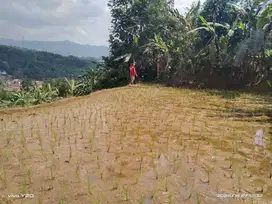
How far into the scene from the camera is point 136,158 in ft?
12.4

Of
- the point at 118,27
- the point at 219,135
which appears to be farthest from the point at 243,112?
the point at 118,27

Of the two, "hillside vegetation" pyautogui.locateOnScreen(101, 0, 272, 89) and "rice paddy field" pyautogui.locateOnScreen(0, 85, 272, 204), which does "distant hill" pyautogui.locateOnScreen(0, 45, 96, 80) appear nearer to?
"hillside vegetation" pyautogui.locateOnScreen(101, 0, 272, 89)

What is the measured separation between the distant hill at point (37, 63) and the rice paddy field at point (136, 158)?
152ft

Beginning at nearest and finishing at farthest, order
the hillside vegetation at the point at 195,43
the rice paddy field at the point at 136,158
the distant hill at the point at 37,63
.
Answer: the rice paddy field at the point at 136,158
the hillside vegetation at the point at 195,43
the distant hill at the point at 37,63

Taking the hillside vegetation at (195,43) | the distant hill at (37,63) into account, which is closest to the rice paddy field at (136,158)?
the hillside vegetation at (195,43)

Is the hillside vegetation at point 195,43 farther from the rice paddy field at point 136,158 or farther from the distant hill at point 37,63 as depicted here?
the distant hill at point 37,63

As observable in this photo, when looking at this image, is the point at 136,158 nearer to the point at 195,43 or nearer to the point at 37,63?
the point at 195,43

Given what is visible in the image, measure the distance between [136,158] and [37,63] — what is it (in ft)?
190

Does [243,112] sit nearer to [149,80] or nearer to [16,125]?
[16,125]

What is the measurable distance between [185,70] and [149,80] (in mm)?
3246

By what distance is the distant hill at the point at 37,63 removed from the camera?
51688 millimetres

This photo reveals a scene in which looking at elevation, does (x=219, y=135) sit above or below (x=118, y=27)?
below

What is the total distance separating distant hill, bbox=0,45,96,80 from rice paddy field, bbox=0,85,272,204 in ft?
152

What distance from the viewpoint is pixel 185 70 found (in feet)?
45.0
